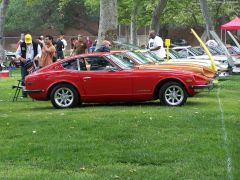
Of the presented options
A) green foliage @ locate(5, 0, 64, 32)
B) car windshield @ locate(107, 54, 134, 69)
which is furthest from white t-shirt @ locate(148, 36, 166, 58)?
green foliage @ locate(5, 0, 64, 32)

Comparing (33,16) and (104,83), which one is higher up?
(33,16)

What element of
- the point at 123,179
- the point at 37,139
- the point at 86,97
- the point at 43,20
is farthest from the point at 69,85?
the point at 43,20

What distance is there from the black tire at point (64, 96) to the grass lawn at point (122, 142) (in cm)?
35

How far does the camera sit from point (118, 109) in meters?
13.0

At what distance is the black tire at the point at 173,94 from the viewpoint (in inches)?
522

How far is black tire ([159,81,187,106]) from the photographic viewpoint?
13266 mm

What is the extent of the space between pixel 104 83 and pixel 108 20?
327 inches

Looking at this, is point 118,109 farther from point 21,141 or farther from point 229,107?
point 21,141

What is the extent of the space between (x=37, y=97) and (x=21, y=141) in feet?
15.4

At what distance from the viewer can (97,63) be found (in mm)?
13734

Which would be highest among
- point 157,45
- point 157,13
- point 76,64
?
point 157,13

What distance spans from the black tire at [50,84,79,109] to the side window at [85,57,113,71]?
0.66 meters

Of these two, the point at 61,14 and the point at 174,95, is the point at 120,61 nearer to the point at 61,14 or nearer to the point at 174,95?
the point at 174,95

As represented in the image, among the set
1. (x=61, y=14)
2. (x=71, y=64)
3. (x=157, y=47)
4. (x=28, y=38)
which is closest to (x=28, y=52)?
(x=28, y=38)
